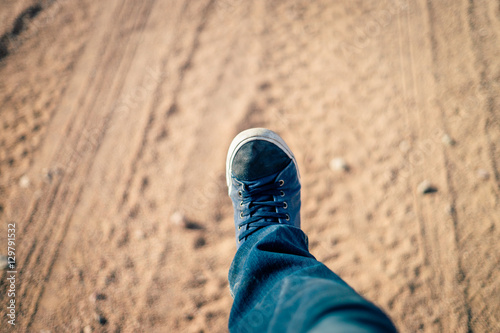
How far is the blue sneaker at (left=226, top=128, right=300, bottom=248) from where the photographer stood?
1.51m

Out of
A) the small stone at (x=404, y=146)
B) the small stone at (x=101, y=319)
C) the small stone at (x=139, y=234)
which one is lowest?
the small stone at (x=101, y=319)

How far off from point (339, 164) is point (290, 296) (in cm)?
119

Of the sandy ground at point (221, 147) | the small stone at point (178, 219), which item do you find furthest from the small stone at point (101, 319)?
the small stone at point (178, 219)

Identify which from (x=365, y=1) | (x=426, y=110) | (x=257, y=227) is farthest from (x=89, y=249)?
(x=365, y=1)

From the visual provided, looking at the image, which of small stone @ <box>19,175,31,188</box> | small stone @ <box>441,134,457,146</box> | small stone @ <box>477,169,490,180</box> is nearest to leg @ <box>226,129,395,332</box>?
small stone @ <box>441,134,457,146</box>

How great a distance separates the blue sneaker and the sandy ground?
0.30m

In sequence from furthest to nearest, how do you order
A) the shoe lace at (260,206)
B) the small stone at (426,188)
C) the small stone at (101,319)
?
the small stone at (426,188) < the small stone at (101,319) < the shoe lace at (260,206)

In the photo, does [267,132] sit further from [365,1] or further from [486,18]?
[486,18]

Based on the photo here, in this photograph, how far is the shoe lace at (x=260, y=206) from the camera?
1421 mm

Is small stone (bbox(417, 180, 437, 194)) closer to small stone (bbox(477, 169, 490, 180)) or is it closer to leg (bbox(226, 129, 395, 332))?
small stone (bbox(477, 169, 490, 180))

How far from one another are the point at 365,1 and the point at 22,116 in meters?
2.85

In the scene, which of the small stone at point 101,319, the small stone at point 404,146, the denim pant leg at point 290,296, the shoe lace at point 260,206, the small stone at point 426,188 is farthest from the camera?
the small stone at point 404,146

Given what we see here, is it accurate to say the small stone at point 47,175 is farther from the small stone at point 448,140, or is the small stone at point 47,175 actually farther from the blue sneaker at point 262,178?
the small stone at point 448,140

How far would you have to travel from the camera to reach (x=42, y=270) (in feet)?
5.70
